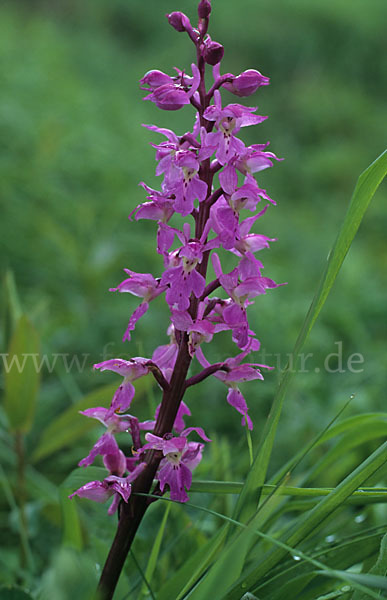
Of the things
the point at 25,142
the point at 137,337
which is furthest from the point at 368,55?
the point at 137,337

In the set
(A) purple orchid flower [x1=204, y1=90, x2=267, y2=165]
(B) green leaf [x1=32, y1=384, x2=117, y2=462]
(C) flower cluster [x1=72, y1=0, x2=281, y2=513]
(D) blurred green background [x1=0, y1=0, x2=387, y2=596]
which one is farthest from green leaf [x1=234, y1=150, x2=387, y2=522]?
(B) green leaf [x1=32, y1=384, x2=117, y2=462]

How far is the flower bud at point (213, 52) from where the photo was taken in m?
0.91

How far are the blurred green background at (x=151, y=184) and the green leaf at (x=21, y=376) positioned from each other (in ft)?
0.42

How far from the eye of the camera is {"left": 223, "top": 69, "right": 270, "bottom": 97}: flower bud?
37.2 inches

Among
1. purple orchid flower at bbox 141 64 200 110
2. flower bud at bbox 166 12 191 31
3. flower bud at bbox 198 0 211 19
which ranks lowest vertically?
purple orchid flower at bbox 141 64 200 110

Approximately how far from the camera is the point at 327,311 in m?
2.75

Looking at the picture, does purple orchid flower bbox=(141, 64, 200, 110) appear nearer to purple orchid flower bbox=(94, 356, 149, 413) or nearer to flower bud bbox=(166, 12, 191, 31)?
flower bud bbox=(166, 12, 191, 31)

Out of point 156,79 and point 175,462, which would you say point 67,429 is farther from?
point 156,79

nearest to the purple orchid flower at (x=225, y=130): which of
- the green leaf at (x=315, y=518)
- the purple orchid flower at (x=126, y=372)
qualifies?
the purple orchid flower at (x=126, y=372)

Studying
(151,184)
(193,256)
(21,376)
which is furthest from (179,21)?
(151,184)

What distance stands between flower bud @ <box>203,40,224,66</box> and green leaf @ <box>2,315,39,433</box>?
2.52ft

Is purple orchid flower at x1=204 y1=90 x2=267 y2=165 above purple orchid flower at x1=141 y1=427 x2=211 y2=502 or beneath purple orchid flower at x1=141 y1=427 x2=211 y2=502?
above

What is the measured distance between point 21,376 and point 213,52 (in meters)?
0.83

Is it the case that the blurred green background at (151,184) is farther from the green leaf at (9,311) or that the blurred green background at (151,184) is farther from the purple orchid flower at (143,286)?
the purple orchid flower at (143,286)
